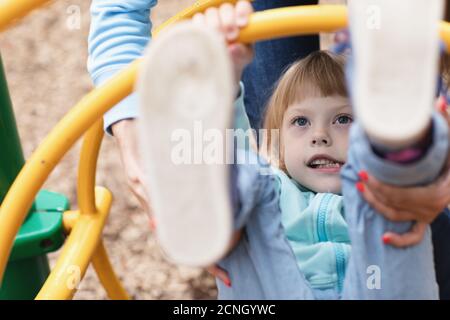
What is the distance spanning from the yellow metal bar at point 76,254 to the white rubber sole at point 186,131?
0.41 m

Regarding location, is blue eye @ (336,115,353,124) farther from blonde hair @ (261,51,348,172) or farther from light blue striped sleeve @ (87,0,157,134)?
light blue striped sleeve @ (87,0,157,134)

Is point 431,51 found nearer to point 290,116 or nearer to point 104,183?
point 290,116

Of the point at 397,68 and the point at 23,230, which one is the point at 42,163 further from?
the point at 397,68

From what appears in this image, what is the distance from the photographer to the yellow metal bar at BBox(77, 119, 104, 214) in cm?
108

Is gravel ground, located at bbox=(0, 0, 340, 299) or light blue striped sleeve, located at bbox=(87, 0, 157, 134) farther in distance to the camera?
gravel ground, located at bbox=(0, 0, 340, 299)

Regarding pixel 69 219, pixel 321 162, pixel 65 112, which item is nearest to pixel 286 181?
pixel 321 162

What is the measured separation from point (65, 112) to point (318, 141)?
1.50m

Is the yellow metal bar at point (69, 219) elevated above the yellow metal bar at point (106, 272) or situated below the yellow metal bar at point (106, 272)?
above

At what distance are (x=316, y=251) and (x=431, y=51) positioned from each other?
470 mm

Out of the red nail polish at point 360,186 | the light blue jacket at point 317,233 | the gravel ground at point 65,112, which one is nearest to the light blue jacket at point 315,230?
the light blue jacket at point 317,233

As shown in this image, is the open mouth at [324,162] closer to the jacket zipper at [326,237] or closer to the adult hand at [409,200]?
the jacket zipper at [326,237]

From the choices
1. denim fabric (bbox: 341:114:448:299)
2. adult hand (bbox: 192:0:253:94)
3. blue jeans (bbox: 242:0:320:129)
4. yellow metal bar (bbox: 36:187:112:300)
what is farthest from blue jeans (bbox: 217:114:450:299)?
blue jeans (bbox: 242:0:320:129)

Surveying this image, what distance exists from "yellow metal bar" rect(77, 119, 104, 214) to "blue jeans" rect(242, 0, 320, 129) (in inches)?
12.4

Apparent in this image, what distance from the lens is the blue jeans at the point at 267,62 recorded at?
1.33 m
